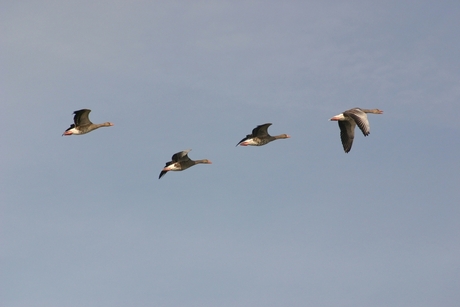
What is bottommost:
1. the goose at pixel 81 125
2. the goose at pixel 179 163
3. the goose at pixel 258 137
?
the goose at pixel 179 163

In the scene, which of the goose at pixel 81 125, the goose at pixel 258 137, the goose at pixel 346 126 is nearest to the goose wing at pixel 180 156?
the goose at pixel 258 137

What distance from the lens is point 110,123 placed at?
5750 centimetres

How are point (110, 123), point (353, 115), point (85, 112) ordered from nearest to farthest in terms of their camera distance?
point (353, 115) → point (85, 112) → point (110, 123)

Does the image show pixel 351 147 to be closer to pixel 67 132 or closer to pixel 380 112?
pixel 380 112

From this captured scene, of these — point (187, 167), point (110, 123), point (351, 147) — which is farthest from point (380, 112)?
point (110, 123)

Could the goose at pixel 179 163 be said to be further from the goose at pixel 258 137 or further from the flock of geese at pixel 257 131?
the goose at pixel 258 137

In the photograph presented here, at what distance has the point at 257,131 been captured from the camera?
56031 millimetres

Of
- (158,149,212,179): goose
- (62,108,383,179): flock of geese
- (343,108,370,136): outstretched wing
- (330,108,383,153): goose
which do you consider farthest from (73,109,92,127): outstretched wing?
(343,108,370,136): outstretched wing

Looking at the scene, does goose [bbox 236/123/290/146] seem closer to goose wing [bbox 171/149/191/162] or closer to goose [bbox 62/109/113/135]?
goose wing [bbox 171/149/191/162]

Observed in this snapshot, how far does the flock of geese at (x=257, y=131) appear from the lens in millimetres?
50281

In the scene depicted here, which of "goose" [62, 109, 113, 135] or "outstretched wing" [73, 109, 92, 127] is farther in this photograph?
"goose" [62, 109, 113, 135]

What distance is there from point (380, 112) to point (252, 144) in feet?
30.0

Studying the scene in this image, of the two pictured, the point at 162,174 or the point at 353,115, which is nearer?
the point at 353,115

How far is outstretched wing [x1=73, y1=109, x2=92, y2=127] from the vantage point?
175 feet
